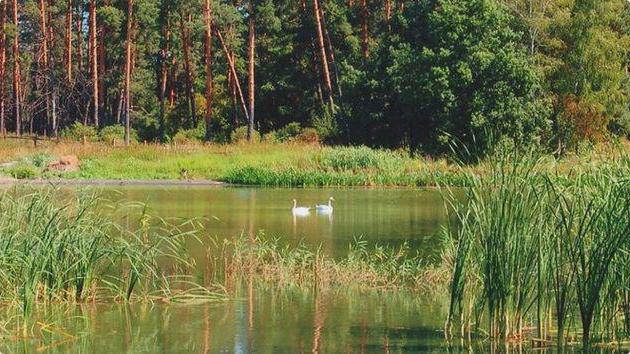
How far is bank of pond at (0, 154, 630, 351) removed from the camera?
24.8 feet

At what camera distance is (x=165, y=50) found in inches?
2044

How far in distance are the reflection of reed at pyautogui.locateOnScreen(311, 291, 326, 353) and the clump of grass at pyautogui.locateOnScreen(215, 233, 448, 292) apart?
67 cm

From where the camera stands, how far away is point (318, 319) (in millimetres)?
9023

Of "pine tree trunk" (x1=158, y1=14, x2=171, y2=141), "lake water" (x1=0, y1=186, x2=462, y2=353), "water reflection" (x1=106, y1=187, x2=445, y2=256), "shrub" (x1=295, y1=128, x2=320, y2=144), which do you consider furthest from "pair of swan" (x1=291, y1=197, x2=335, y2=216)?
"pine tree trunk" (x1=158, y1=14, x2=171, y2=141)

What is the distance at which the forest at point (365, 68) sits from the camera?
36.5 meters

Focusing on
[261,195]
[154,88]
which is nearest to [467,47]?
[261,195]

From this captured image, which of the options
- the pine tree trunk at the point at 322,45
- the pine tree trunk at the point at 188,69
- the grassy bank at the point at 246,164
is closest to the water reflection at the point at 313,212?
the grassy bank at the point at 246,164

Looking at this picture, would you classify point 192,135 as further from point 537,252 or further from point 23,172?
point 537,252

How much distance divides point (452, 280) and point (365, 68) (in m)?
32.8

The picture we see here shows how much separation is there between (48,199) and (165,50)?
43.1 metres

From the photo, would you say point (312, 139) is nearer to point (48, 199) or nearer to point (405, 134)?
point (405, 134)

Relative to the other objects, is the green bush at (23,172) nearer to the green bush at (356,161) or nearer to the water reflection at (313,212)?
the water reflection at (313,212)

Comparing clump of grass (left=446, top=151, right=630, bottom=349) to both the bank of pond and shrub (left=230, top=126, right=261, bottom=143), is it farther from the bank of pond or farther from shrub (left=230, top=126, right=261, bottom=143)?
shrub (left=230, top=126, right=261, bottom=143)

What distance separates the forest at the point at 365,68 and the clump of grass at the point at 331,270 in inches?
597
